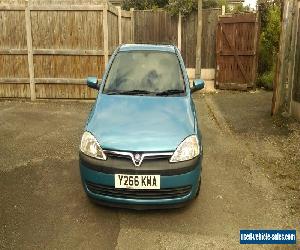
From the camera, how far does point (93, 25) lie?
10.0 meters

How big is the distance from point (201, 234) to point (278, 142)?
3.70 meters

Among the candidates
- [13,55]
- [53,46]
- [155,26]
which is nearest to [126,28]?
[155,26]

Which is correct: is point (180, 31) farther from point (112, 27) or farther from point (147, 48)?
point (147, 48)

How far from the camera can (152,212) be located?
13.9ft

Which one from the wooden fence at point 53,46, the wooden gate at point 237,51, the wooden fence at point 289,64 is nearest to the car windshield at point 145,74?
the wooden fence at point 289,64

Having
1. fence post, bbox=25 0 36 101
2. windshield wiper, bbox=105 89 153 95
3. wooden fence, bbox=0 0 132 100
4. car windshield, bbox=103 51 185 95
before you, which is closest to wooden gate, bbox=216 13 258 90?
wooden fence, bbox=0 0 132 100

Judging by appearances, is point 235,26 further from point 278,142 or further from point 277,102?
point 278,142

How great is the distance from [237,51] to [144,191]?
31.6 ft

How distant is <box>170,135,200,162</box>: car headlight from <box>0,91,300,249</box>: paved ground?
757 millimetres

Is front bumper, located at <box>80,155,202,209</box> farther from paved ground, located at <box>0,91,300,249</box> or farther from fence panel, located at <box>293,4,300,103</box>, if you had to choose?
fence panel, located at <box>293,4,300,103</box>

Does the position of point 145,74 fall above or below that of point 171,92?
above

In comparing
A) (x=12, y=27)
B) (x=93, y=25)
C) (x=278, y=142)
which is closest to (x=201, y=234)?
(x=278, y=142)

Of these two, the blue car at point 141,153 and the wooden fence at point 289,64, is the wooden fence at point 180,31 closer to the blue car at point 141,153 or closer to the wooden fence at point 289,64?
the wooden fence at point 289,64

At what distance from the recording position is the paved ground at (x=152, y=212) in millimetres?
3750
